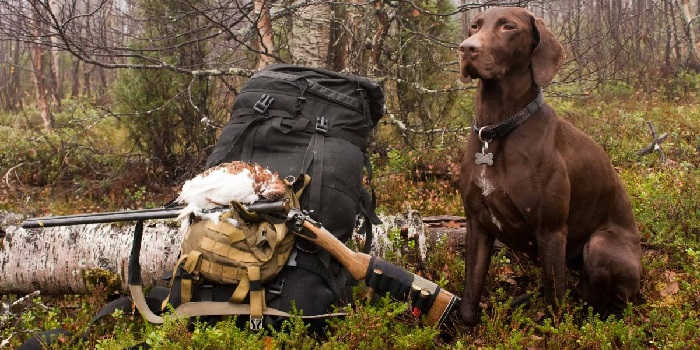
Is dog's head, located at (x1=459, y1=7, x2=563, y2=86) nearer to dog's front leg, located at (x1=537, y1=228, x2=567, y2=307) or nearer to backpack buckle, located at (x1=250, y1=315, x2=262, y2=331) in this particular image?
dog's front leg, located at (x1=537, y1=228, x2=567, y2=307)

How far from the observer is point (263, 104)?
347 cm

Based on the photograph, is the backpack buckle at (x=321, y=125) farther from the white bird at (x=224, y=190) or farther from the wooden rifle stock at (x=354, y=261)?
the wooden rifle stock at (x=354, y=261)

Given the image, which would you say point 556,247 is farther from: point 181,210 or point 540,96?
point 181,210

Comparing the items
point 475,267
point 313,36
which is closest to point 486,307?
point 475,267

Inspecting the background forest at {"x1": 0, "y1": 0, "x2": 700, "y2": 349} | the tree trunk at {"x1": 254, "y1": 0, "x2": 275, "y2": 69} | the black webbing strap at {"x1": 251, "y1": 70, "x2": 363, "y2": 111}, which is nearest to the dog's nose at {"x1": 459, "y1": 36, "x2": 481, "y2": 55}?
the black webbing strap at {"x1": 251, "y1": 70, "x2": 363, "y2": 111}

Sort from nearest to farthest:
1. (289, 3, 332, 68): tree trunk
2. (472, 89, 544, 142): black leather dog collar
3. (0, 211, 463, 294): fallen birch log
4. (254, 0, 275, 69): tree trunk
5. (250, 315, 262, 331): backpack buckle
→ (250, 315, 262, 331): backpack buckle, (472, 89, 544, 142): black leather dog collar, (0, 211, 463, 294): fallen birch log, (254, 0, 275, 69): tree trunk, (289, 3, 332, 68): tree trunk

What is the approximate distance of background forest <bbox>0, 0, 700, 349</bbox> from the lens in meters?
3.13

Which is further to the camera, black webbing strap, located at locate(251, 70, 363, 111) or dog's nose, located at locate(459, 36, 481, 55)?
black webbing strap, located at locate(251, 70, 363, 111)

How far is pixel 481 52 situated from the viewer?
3033 millimetres

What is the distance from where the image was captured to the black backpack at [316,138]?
11.1 ft

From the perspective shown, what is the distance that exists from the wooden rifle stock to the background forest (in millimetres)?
160

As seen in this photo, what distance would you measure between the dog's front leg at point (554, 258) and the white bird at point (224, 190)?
62.1 inches

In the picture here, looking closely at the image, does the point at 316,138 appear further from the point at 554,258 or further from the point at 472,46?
the point at 554,258

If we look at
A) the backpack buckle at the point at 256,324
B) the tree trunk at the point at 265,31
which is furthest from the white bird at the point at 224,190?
the tree trunk at the point at 265,31
